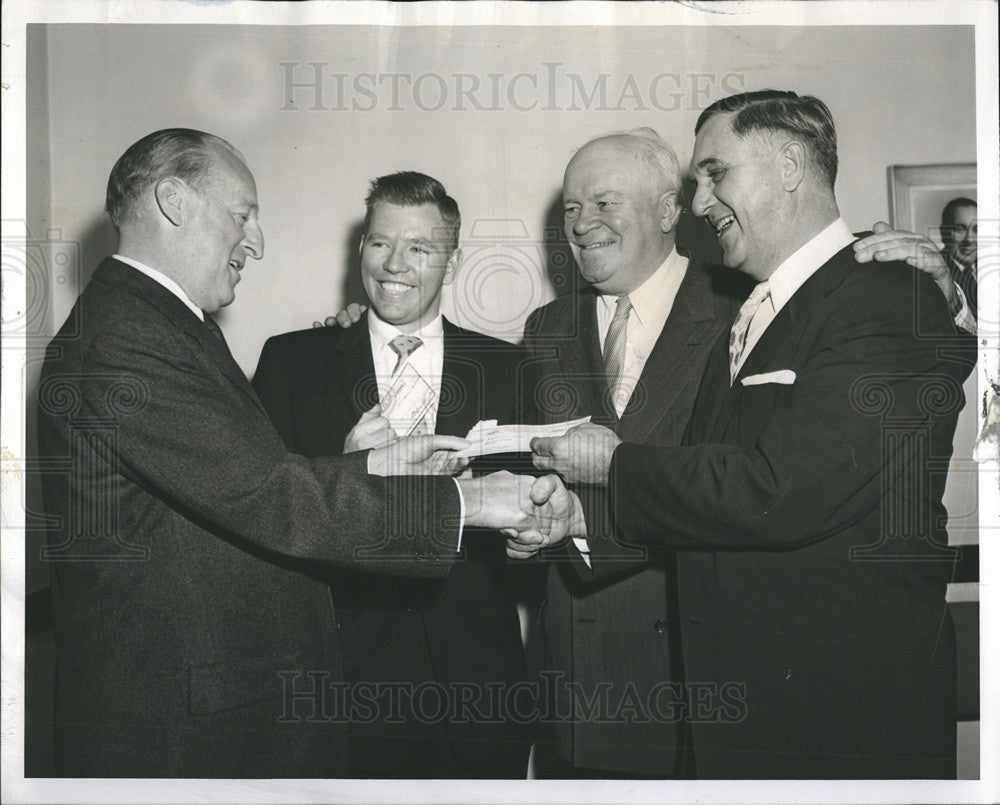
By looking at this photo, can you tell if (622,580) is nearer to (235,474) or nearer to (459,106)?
(235,474)

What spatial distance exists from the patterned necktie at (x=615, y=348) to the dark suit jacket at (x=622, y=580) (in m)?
0.03

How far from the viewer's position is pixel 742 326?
2.82 m

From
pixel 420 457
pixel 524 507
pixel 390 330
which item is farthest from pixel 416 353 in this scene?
pixel 524 507

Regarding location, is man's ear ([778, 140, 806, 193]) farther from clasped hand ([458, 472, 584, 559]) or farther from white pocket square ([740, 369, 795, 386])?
clasped hand ([458, 472, 584, 559])

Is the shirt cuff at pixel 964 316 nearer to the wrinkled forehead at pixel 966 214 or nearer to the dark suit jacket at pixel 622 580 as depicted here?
the wrinkled forehead at pixel 966 214

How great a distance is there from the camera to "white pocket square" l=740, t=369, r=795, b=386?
2637 mm

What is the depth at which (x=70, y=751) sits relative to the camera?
2855mm

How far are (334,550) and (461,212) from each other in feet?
3.59

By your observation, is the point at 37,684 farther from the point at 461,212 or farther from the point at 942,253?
the point at 942,253

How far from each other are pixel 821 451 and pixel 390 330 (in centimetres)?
133

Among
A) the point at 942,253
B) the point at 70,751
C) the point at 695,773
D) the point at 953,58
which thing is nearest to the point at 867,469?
the point at 942,253

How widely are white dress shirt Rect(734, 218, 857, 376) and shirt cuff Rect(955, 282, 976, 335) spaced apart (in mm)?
412

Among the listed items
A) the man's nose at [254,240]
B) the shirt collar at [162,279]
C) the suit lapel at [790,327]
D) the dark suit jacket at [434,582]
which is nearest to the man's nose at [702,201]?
the suit lapel at [790,327]

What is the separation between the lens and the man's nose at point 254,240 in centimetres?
296
